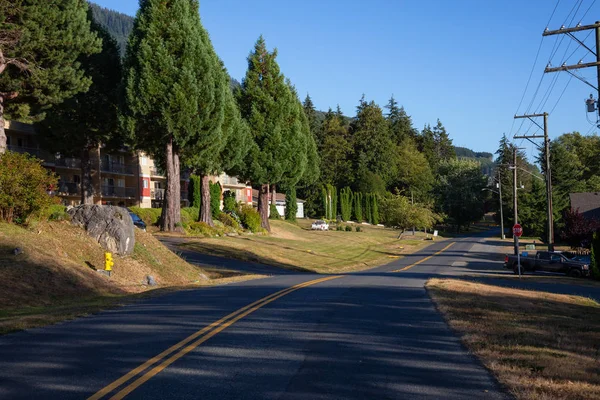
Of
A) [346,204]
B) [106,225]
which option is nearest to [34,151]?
[106,225]

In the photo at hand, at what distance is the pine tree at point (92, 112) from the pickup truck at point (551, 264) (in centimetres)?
2833

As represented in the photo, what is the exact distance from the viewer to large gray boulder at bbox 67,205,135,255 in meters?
23.3

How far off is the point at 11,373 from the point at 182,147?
112 feet

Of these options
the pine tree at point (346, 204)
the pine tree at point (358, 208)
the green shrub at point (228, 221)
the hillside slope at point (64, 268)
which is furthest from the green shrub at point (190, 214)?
the pine tree at point (358, 208)

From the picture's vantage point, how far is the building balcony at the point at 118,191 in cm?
5628

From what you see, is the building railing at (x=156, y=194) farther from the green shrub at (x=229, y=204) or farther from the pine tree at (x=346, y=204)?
the pine tree at (x=346, y=204)

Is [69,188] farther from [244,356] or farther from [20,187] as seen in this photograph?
[244,356]

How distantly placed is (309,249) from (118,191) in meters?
19.8

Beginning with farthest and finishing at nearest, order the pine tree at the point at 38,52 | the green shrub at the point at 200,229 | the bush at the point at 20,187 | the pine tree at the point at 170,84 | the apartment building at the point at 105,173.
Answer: the apartment building at the point at 105,173
the green shrub at the point at 200,229
the pine tree at the point at 170,84
the pine tree at the point at 38,52
the bush at the point at 20,187

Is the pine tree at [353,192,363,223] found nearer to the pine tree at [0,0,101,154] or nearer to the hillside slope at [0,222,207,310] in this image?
the pine tree at [0,0,101,154]

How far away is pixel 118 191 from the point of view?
58375mm

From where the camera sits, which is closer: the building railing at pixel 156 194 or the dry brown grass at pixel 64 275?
the dry brown grass at pixel 64 275

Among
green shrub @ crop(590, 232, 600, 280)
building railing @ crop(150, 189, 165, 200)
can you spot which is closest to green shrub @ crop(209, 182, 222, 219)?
building railing @ crop(150, 189, 165, 200)

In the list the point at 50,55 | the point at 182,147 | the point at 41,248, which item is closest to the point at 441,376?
the point at 41,248
